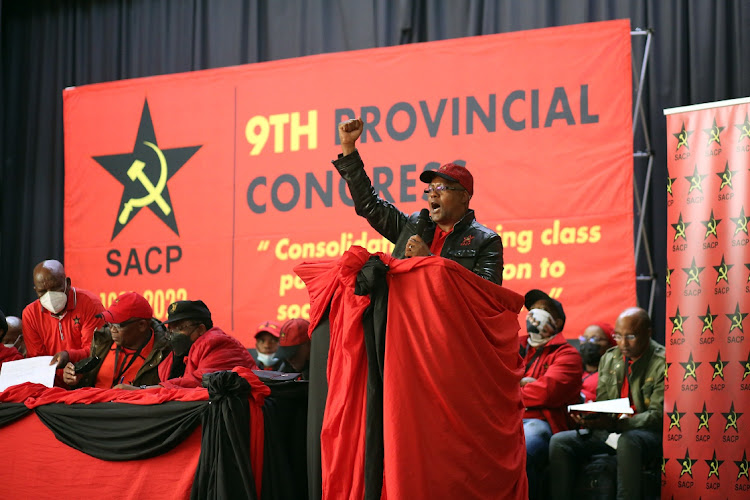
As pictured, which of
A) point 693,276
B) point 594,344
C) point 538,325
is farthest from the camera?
point 594,344

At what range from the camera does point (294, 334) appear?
5.62 meters

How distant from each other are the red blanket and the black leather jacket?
0.35 meters

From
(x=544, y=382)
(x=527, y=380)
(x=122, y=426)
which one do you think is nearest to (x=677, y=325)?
(x=544, y=382)

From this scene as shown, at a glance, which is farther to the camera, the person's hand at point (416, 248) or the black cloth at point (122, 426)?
the black cloth at point (122, 426)

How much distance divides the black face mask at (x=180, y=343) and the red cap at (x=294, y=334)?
1.09 m

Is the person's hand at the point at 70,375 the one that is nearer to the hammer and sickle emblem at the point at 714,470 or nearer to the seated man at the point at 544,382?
the seated man at the point at 544,382

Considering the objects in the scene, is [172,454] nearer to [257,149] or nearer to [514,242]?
[514,242]

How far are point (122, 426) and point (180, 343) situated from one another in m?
0.77

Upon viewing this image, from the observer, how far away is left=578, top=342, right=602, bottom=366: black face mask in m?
5.77

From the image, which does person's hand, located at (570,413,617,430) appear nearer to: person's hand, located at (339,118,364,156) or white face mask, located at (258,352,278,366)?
person's hand, located at (339,118,364,156)

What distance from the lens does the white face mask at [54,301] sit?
19.3ft

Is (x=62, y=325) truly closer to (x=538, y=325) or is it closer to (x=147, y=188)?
(x=147, y=188)

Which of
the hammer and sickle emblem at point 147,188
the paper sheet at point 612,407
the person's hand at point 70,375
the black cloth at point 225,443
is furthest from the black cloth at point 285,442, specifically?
the hammer and sickle emblem at point 147,188

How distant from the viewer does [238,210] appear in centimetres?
734
